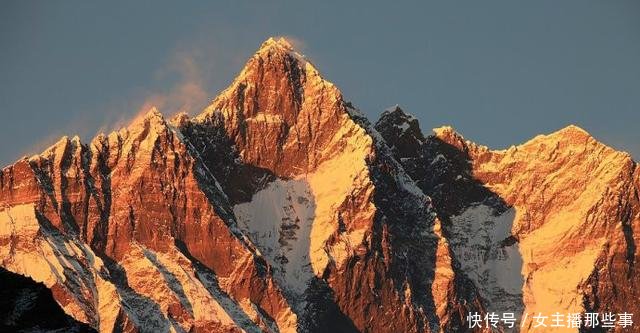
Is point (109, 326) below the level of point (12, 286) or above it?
above

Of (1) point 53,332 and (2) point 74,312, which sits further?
(2) point 74,312

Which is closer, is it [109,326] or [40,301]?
[40,301]

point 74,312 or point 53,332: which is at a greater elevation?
point 74,312

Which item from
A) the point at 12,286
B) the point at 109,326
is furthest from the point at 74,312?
the point at 12,286

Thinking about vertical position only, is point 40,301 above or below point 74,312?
below

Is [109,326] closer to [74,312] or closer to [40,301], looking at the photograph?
[74,312]

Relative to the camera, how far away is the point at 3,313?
56969 mm

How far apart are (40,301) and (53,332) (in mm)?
1212

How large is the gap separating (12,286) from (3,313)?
118cm

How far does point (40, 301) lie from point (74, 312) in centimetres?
14286

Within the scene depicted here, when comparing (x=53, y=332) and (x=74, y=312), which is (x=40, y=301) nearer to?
(x=53, y=332)

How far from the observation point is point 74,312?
198500 mm

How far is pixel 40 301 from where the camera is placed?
57125 mm

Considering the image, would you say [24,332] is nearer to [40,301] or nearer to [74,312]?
[40,301]
